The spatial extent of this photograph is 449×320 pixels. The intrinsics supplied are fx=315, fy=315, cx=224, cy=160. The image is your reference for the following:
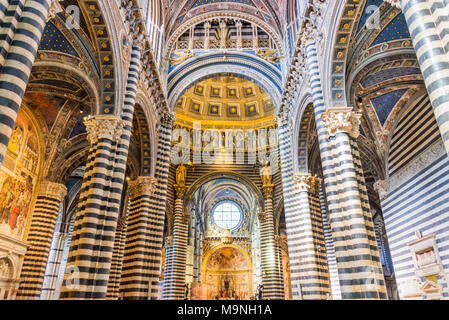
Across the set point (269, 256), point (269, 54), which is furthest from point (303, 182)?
point (269, 256)

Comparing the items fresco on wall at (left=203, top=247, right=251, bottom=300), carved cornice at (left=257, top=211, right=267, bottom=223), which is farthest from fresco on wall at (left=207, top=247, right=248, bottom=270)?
carved cornice at (left=257, top=211, right=267, bottom=223)

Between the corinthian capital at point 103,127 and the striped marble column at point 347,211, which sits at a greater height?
the corinthian capital at point 103,127

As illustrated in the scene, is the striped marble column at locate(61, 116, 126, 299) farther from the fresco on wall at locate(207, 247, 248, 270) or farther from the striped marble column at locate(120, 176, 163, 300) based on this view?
the fresco on wall at locate(207, 247, 248, 270)

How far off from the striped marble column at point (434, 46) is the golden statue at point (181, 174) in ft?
72.3

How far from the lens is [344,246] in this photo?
857 cm

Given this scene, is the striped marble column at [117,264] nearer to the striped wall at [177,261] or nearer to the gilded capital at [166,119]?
the striped wall at [177,261]

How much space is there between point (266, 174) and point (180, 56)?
41.2 feet

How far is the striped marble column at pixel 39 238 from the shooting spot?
49.2ft

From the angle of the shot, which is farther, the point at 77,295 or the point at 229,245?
the point at 229,245

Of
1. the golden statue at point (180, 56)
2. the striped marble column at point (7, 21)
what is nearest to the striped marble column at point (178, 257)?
the golden statue at point (180, 56)

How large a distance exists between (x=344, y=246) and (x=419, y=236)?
6780mm

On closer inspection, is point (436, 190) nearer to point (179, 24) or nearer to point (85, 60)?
point (85, 60)

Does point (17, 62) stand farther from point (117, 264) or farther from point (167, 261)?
point (167, 261)
